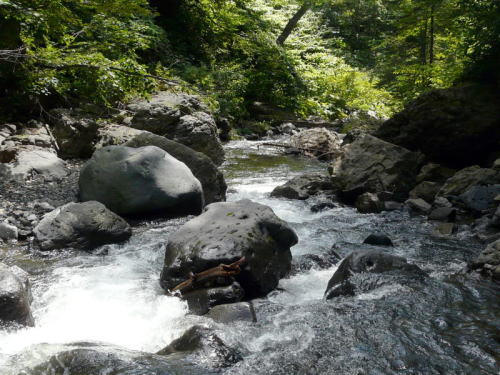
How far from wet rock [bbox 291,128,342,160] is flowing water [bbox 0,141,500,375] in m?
7.76

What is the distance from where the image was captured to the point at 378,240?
22.2ft

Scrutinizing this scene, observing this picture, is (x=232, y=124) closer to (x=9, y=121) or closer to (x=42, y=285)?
(x=9, y=121)

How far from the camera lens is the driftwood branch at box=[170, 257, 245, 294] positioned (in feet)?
16.0

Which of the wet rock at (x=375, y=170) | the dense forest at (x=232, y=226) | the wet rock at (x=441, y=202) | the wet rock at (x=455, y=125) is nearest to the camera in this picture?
the dense forest at (x=232, y=226)

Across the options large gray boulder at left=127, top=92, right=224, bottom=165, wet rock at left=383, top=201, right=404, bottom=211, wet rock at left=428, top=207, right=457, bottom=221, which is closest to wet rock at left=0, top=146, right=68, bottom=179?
large gray boulder at left=127, top=92, right=224, bottom=165

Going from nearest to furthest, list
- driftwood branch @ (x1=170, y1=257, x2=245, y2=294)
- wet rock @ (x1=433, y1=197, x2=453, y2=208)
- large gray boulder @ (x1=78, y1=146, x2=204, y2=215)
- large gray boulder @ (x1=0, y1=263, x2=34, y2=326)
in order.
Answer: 1. large gray boulder @ (x1=0, y1=263, x2=34, y2=326)
2. driftwood branch @ (x1=170, y1=257, x2=245, y2=294)
3. large gray boulder @ (x1=78, y1=146, x2=204, y2=215)
4. wet rock @ (x1=433, y1=197, x2=453, y2=208)

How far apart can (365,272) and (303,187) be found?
16.0 feet

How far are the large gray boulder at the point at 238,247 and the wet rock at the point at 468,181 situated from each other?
428cm

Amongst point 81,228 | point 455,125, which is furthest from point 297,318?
point 455,125

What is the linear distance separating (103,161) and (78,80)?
2972 millimetres

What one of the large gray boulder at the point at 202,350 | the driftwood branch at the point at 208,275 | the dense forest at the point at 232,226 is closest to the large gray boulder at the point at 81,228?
the dense forest at the point at 232,226

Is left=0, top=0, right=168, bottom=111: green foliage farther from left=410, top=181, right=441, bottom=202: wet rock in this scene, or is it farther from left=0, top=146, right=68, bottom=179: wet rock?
left=410, top=181, right=441, bottom=202: wet rock

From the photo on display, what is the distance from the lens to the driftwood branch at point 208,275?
4879 mm

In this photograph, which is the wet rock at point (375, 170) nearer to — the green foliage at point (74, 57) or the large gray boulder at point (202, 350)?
the green foliage at point (74, 57)
